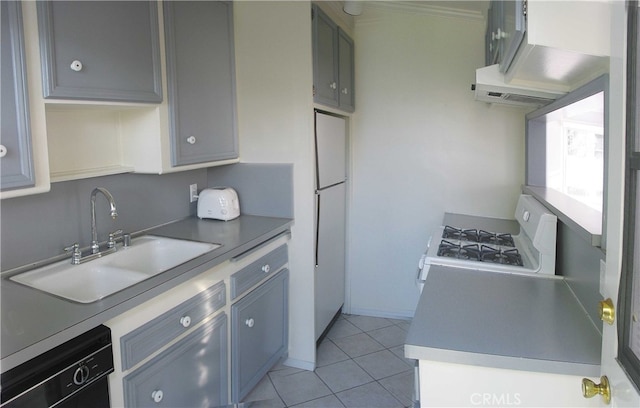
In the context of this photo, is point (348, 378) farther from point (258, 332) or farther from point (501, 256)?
point (501, 256)

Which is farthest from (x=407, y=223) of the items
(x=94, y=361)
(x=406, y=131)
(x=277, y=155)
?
(x=94, y=361)

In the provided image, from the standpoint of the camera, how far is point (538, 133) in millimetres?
2732

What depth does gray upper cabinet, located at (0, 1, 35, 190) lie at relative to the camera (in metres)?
1.38

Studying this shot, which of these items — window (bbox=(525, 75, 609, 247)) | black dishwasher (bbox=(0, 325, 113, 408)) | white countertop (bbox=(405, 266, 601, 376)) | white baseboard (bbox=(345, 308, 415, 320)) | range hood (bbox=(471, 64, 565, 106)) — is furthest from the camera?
white baseboard (bbox=(345, 308, 415, 320))

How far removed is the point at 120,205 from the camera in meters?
2.21

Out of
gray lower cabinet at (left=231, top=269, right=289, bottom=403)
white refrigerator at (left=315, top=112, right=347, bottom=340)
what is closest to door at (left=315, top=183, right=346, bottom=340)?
white refrigerator at (left=315, top=112, right=347, bottom=340)

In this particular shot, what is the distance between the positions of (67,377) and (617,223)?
143 cm

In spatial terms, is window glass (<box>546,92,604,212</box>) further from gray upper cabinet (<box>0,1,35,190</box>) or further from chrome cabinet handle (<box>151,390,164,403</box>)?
gray upper cabinet (<box>0,1,35,190</box>)

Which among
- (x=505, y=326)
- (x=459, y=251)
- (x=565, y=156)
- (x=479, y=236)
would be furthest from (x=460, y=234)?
(x=565, y=156)

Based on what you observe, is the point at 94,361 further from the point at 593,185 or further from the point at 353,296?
the point at 593,185

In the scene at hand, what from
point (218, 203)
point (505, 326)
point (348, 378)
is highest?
point (218, 203)

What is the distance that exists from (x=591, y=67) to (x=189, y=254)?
1798 millimetres

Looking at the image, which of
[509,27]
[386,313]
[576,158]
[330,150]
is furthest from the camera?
[386,313]

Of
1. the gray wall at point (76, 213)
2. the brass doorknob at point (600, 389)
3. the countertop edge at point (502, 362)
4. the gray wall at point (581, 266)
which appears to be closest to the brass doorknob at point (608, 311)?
the brass doorknob at point (600, 389)
